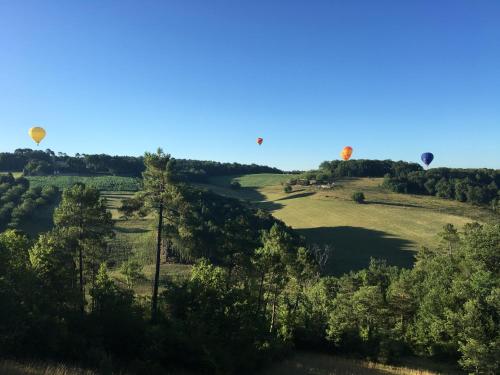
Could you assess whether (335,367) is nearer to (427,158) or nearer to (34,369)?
(34,369)

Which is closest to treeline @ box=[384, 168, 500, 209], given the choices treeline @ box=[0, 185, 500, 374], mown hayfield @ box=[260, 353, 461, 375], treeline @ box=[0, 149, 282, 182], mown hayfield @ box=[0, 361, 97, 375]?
treeline @ box=[0, 149, 282, 182]

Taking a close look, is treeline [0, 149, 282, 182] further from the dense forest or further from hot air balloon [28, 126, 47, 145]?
the dense forest

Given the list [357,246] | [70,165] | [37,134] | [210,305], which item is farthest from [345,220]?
[70,165]

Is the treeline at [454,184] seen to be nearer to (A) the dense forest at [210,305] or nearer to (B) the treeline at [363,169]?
(B) the treeline at [363,169]

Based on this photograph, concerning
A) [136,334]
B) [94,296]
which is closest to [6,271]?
[94,296]

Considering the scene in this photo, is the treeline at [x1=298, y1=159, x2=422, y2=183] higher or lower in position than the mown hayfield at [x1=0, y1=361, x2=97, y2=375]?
higher

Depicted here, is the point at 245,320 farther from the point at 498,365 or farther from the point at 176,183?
the point at 498,365

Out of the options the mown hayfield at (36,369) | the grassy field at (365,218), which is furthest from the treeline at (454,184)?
→ the mown hayfield at (36,369)
